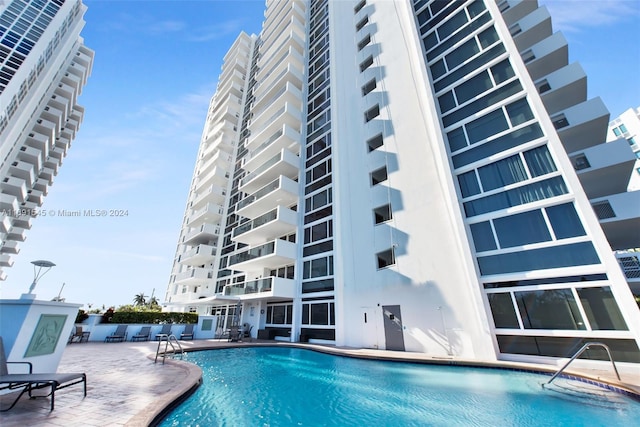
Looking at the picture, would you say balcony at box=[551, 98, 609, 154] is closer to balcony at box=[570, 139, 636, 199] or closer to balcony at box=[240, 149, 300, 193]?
balcony at box=[570, 139, 636, 199]

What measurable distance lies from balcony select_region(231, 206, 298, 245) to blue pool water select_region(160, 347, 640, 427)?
11265mm

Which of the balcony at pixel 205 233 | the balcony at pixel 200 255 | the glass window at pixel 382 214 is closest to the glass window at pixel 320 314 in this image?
the glass window at pixel 382 214

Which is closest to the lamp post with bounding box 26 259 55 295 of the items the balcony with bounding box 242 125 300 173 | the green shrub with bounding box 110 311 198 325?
the green shrub with bounding box 110 311 198 325

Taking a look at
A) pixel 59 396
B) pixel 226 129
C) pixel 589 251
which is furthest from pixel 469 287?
pixel 226 129

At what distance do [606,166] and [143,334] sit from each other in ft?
90.2

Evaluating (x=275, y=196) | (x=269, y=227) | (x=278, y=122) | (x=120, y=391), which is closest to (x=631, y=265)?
(x=120, y=391)

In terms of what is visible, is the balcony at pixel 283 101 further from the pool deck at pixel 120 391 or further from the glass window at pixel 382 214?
the pool deck at pixel 120 391

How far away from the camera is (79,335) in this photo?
14.7m

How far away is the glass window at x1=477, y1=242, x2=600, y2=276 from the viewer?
918cm

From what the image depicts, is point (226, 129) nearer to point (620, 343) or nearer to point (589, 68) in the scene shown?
point (589, 68)

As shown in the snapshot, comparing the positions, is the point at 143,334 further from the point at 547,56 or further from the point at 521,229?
the point at 547,56

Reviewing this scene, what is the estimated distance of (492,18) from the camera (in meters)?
13.9

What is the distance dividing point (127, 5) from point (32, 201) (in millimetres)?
39484

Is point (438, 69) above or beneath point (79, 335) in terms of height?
above
